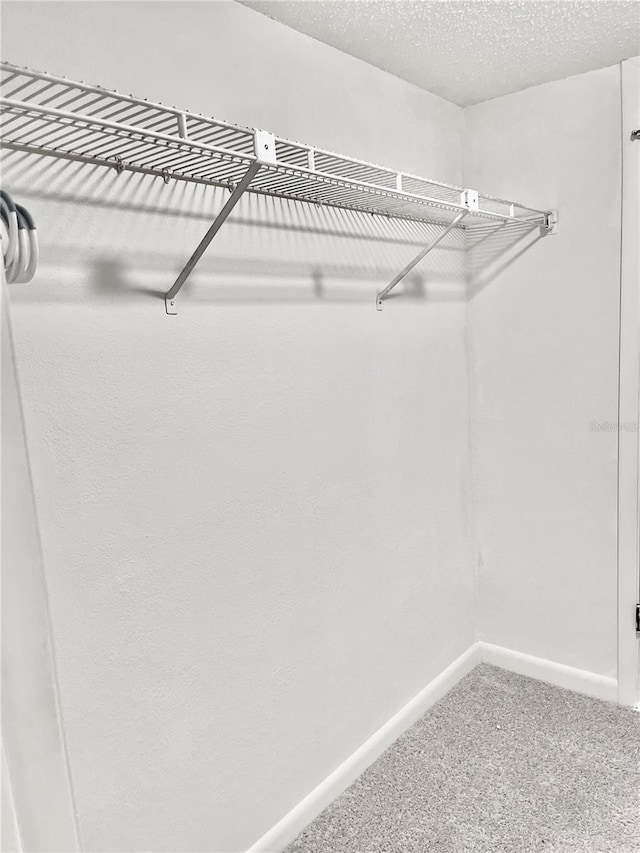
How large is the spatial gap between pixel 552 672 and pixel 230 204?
6.49 ft

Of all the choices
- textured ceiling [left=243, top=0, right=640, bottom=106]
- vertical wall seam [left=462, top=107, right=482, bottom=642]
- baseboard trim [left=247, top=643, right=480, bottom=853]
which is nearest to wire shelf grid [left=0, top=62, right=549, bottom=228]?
textured ceiling [left=243, top=0, right=640, bottom=106]

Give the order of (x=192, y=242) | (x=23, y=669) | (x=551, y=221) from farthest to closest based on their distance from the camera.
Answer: (x=551, y=221) → (x=192, y=242) → (x=23, y=669)

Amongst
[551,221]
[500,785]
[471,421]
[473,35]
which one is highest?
[473,35]

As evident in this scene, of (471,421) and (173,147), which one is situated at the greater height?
(173,147)

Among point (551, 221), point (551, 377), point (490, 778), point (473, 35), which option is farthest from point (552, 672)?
point (473, 35)

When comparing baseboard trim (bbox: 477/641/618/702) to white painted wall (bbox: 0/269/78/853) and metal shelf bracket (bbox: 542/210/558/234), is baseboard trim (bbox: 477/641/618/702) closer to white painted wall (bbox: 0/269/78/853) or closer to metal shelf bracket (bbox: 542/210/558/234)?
metal shelf bracket (bbox: 542/210/558/234)

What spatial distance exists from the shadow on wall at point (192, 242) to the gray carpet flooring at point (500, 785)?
137 centimetres

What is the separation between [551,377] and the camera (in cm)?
221

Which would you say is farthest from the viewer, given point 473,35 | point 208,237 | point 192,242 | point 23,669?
point 473,35

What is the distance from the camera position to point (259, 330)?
1.55m

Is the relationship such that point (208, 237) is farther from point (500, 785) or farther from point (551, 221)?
point (500, 785)

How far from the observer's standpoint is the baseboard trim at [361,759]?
166cm

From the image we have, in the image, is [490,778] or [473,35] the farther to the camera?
[490,778]

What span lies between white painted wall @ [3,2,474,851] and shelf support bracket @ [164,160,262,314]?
0.03 metres
